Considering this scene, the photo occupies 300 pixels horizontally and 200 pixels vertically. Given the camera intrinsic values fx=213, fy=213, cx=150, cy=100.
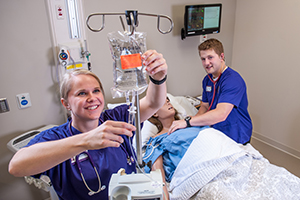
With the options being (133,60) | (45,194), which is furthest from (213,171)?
(45,194)

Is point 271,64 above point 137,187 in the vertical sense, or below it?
above

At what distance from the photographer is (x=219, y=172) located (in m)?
1.33

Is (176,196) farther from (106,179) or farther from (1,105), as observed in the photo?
(1,105)

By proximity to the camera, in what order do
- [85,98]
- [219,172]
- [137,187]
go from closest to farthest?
1. [137,187]
2. [85,98]
3. [219,172]

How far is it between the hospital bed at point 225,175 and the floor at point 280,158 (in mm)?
1236

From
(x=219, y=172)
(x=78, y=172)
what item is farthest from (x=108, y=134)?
(x=219, y=172)

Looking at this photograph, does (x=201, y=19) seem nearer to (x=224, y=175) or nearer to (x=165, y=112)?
(x=165, y=112)

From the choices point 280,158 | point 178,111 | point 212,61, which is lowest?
point 280,158

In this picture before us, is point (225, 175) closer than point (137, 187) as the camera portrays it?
No

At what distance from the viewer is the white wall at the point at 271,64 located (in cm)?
246

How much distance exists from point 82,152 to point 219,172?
845 millimetres

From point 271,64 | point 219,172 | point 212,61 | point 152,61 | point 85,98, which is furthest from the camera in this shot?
point 271,64

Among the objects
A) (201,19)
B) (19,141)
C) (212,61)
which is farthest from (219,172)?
(201,19)

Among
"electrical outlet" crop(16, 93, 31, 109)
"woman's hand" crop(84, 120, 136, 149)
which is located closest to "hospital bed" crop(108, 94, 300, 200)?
"woman's hand" crop(84, 120, 136, 149)
